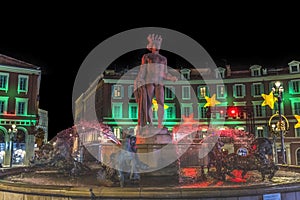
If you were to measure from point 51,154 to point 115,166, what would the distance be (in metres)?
3.48

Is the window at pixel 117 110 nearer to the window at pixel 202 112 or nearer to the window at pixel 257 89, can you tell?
the window at pixel 202 112

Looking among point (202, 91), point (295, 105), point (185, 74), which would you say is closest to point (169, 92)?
point (185, 74)

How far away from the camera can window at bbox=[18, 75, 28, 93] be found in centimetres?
3769

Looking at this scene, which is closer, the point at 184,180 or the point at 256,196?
the point at 256,196

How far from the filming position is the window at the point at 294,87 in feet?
130

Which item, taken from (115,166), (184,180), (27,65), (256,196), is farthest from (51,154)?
(27,65)

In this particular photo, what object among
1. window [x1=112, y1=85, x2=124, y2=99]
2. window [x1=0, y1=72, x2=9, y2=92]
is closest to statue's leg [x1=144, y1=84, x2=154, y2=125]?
window [x1=0, y1=72, x2=9, y2=92]

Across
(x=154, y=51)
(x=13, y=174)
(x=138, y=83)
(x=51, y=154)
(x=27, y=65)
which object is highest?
(x=27, y=65)

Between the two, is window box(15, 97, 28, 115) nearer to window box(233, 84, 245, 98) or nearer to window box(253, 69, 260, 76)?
window box(233, 84, 245, 98)

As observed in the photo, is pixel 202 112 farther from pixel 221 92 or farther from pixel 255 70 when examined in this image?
pixel 255 70

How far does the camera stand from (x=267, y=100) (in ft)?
108

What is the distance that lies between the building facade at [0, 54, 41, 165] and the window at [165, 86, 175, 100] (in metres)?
18.9

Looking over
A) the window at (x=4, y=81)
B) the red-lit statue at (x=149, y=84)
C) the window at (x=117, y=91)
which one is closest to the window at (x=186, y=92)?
the window at (x=117, y=91)

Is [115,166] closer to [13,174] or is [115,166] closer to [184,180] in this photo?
[184,180]
